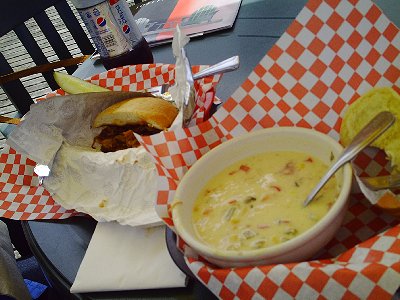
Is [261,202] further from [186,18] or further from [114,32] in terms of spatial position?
[186,18]

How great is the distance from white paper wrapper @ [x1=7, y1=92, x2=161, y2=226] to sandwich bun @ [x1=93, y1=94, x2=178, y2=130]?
6 centimetres

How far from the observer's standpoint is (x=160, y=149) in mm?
1018

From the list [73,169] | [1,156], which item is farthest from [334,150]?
[1,156]

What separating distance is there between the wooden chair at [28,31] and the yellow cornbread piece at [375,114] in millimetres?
1556

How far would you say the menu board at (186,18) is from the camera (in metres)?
1.83

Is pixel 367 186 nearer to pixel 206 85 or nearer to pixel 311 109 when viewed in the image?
pixel 311 109

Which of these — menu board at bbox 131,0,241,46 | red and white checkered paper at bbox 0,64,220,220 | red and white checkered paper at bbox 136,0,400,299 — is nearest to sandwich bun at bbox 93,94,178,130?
red and white checkered paper at bbox 0,64,220,220

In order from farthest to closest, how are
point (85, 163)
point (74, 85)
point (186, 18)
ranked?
1. point (186, 18)
2. point (74, 85)
3. point (85, 163)

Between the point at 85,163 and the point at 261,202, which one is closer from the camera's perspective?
the point at 261,202

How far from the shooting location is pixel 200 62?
1641 mm

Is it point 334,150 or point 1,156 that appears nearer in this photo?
point 334,150

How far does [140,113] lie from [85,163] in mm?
208

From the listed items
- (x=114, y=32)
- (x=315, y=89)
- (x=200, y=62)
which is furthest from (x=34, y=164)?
(x=315, y=89)

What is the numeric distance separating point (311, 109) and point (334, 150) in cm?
19
